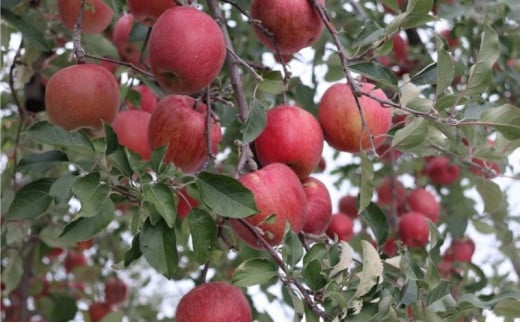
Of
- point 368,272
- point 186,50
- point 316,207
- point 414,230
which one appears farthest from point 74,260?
point 368,272

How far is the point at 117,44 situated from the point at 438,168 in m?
1.29

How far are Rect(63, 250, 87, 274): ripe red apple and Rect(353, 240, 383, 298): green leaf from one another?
1.97 metres

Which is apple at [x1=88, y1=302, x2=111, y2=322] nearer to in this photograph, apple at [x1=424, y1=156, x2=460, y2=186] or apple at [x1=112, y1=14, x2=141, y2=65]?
apple at [x1=112, y1=14, x2=141, y2=65]

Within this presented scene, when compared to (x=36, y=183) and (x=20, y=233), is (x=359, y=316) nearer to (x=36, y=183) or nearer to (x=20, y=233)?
(x=36, y=183)

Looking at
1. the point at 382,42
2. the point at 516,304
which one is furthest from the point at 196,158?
the point at 516,304

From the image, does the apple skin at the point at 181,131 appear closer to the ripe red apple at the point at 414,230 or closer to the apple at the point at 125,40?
the apple at the point at 125,40

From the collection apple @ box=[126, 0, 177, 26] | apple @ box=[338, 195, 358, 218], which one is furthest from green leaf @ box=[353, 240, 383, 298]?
apple @ box=[338, 195, 358, 218]

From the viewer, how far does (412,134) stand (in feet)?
3.93

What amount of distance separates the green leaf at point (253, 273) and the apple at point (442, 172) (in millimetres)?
1681

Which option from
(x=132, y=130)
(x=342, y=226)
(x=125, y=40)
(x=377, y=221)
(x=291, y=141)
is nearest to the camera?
(x=291, y=141)

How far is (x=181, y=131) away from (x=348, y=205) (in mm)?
1414

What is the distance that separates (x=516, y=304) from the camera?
1.15 m

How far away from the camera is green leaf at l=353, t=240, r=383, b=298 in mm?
1110

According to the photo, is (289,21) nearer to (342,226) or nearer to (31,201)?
(31,201)
